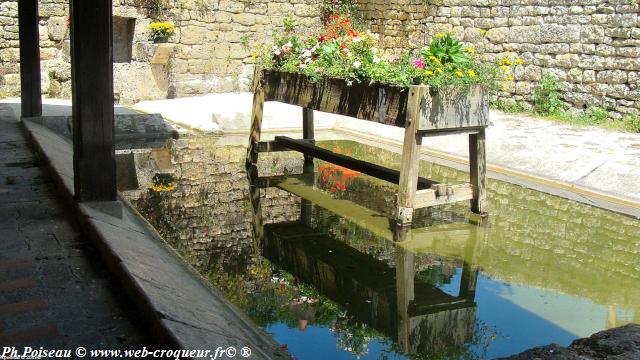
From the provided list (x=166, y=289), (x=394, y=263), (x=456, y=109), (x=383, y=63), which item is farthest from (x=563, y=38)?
(x=166, y=289)

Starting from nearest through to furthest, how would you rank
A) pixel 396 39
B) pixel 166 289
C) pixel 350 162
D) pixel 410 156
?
pixel 166 289 → pixel 410 156 → pixel 350 162 → pixel 396 39

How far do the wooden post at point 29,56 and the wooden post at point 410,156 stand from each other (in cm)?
426

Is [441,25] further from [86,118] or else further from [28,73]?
[86,118]

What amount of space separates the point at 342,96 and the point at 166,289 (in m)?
2.96

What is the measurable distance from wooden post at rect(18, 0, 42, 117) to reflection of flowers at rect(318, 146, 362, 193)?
3161 millimetres

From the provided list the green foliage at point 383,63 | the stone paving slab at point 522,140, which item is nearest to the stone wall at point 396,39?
the stone paving slab at point 522,140

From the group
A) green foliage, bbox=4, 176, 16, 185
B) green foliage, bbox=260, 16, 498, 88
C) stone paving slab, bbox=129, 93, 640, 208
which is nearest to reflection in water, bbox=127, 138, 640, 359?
stone paving slab, bbox=129, 93, 640, 208

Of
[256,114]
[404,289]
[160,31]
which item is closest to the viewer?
[404,289]

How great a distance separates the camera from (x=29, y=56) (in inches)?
282

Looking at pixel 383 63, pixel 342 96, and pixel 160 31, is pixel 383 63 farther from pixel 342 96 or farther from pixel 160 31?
pixel 160 31

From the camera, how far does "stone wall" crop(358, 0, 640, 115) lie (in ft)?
30.8

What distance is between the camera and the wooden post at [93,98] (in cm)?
353

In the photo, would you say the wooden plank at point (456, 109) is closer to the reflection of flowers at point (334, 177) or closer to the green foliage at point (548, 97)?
the reflection of flowers at point (334, 177)

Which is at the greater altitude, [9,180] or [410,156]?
[410,156]
